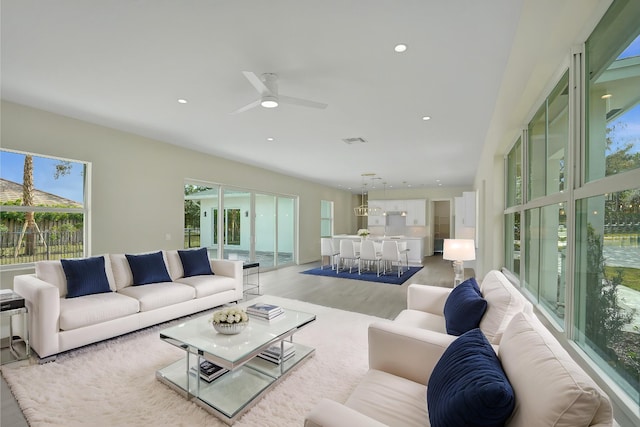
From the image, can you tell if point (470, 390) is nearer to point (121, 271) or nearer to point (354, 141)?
point (121, 271)

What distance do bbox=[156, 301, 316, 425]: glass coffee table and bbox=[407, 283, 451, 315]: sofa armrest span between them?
3.50ft

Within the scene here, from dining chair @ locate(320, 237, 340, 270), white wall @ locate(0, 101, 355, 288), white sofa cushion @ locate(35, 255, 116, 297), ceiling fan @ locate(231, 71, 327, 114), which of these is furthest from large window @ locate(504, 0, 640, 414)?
dining chair @ locate(320, 237, 340, 270)

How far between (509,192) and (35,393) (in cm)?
522

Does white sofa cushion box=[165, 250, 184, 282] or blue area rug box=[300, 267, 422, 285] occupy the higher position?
white sofa cushion box=[165, 250, 184, 282]

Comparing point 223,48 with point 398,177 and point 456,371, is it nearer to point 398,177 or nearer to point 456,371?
point 456,371

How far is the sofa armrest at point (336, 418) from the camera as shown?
110 cm

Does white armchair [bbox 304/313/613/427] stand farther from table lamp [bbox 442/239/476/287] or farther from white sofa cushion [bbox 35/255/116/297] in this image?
white sofa cushion [bbox 35/255/116/297]

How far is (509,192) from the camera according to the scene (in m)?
3.87

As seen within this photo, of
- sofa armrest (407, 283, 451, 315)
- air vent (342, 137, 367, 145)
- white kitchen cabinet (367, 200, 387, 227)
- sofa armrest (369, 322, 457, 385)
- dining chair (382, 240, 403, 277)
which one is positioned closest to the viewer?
sofa armrest (369, 322, 457, 385)

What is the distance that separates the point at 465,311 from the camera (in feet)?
6.42

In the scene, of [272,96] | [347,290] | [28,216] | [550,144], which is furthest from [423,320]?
[28,216]

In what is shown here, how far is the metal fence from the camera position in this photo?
139 inches

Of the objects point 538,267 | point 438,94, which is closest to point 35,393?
point 538,267

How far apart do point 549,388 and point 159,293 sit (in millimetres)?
3727
